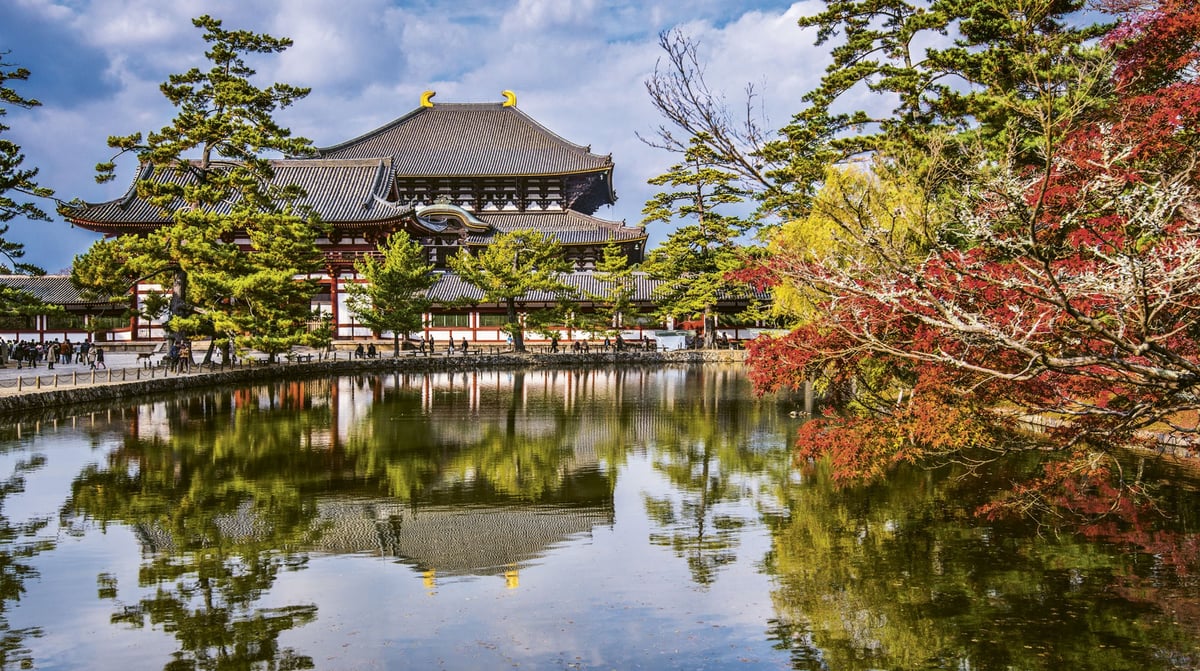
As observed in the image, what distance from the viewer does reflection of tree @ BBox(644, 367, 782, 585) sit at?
9.88 metres

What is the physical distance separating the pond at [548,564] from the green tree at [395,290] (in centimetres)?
2226

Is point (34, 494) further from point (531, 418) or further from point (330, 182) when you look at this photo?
point (330, 182)

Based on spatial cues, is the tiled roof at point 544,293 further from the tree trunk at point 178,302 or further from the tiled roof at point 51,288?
the tiled roof at point 51,288

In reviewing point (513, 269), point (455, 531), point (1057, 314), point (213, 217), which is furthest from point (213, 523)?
point (513, 269)

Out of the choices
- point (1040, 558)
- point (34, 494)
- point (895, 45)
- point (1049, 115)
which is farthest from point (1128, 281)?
point (895, 45)

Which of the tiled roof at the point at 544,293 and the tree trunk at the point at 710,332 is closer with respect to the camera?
the tree trunk at the point at 710,332

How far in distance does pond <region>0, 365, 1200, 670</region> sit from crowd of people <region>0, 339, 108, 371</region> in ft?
60.5

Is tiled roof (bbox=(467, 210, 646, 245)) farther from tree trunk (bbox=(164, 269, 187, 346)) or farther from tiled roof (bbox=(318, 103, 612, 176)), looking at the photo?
tree trunk (bbox=(164, 269, 187, 346))

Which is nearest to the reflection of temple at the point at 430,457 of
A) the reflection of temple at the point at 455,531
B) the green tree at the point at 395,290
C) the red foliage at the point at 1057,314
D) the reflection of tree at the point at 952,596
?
the reflection of temple at the point at 455,531

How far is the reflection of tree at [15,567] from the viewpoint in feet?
22.1

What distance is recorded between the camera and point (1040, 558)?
9.00 metres

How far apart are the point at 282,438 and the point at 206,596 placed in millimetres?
9783

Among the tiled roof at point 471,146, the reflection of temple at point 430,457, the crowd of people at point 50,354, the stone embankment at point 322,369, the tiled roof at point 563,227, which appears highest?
the tiled roof at point 471,146

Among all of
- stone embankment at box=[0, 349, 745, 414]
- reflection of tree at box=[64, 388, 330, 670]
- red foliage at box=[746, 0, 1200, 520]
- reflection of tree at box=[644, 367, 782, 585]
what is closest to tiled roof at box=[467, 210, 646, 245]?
stone embankment at box=[0, 349, 745, 414]
